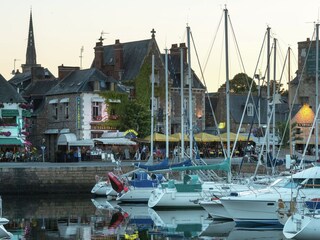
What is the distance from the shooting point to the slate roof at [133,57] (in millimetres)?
87062

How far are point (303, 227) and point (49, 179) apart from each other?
30.3 meters

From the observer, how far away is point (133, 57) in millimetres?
88500

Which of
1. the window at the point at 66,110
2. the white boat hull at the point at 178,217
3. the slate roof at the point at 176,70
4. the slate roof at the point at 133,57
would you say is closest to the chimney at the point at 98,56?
the slate roof at the point at 133,57

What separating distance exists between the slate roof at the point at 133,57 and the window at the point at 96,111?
533 cm

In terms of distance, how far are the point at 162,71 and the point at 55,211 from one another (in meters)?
39.6

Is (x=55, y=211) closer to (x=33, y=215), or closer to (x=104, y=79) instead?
(x=33, y=215)

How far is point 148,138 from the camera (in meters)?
80.4

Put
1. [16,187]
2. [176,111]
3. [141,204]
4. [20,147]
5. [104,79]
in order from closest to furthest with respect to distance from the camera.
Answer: [141,204] < [16,187] < [20,147] < [104,79] < [176,111]

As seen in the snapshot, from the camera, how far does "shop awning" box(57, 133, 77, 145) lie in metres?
79.8

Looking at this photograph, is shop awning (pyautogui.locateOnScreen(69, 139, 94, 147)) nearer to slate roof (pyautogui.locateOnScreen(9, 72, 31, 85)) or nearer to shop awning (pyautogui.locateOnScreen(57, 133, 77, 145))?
shop awning (pyautogui.locateOnScreen(57, 133, 77, 145))

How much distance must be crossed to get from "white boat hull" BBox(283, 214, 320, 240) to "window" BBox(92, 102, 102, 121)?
49525mm

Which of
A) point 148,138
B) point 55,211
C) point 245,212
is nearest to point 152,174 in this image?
point 55,211

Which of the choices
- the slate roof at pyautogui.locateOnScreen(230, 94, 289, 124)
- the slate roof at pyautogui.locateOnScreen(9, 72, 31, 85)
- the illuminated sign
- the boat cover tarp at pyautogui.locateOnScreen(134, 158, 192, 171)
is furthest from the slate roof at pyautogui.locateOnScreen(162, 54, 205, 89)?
the boat cover tarp at pyautogui.locateOnScreen(134, 158, 192, 171)

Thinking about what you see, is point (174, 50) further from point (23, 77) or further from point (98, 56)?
point (23, 77)
